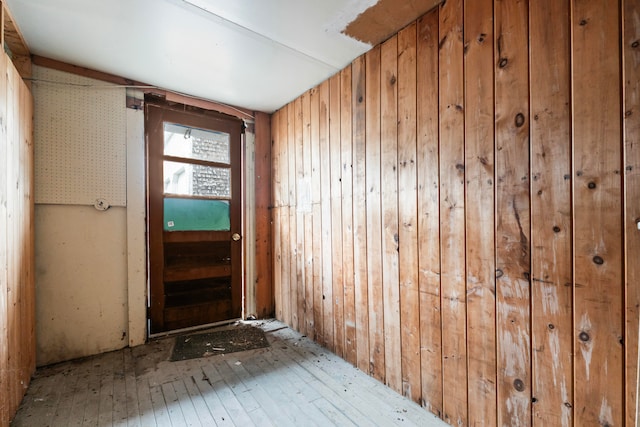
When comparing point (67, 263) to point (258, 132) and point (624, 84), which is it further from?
point (624, 84)

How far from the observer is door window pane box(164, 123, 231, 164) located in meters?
2.78

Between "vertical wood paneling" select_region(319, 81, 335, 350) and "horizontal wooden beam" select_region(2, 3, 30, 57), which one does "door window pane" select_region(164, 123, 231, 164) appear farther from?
"vertical wood paneling" select_region(319, 81, 335, 350)

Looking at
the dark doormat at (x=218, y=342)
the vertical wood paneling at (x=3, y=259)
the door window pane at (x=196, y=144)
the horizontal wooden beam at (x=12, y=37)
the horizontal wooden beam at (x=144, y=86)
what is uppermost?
the horizontal wooden beam at (x=12, y=37)

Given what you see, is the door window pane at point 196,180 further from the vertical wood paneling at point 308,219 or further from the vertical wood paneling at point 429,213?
the vertical wood paneling at point 429,213

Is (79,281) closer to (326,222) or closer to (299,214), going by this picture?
(299,214)

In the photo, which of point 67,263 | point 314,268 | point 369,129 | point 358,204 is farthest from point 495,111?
point 67,263

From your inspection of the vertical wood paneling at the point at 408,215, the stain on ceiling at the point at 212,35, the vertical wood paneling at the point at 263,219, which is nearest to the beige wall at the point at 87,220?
the stain on ceiling at the point at 212,35

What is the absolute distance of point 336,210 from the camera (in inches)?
90.8

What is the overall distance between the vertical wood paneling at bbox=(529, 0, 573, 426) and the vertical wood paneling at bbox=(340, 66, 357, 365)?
3.76 feet

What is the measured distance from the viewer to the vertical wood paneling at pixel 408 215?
1.72 m

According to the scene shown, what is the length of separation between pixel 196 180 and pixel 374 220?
191cm

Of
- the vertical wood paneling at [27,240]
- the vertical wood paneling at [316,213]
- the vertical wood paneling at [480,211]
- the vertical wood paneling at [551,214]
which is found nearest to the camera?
the vertical wood paneling at [551,214]

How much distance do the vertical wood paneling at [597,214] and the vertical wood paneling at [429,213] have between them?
1.96 feet

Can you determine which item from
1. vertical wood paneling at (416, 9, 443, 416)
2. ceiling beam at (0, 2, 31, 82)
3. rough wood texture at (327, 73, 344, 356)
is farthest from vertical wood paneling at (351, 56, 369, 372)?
A: ceiling beam at (0, 2, 31, 82)
